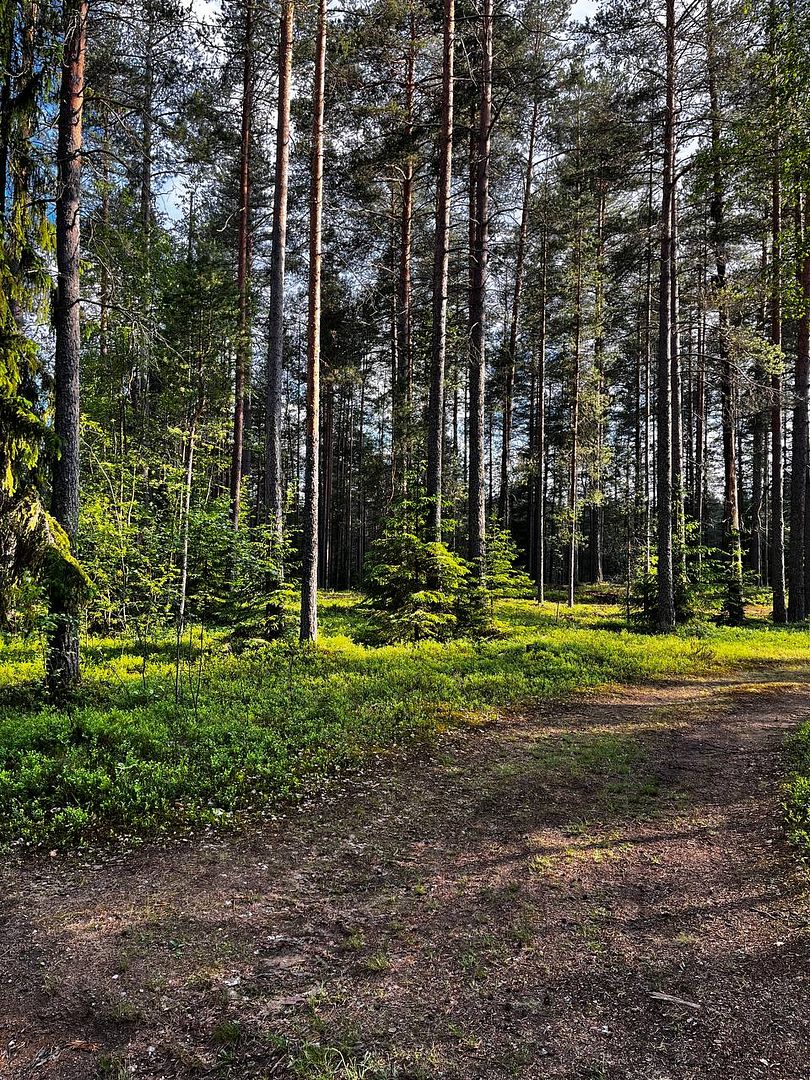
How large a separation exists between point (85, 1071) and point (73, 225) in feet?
28.2

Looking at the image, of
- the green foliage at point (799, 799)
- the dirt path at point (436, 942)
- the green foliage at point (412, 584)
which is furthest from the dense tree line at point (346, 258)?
the green foliage at point (799, 799)

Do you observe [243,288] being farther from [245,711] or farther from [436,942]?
[436,942]

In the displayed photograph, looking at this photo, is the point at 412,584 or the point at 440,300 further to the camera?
the point at 440,300

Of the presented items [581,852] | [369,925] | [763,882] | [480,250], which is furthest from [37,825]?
[480,250]

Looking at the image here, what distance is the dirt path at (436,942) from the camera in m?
2.69

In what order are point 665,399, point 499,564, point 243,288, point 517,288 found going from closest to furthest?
point 665,399 → point 499,564 → point 243,288 → point 517,288

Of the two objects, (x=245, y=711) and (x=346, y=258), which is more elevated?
(x=346, y=258)

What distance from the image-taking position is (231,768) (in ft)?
18.6

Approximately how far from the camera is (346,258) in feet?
65.6

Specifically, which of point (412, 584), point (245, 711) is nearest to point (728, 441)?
point (412, 584)

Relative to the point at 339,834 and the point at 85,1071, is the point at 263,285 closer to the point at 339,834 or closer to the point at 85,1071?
the point at 339,834

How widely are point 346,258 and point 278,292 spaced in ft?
32.4

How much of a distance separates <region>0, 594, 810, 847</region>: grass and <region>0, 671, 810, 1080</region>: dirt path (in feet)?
1.79

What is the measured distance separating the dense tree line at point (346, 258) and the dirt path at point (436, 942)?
3901 mm
